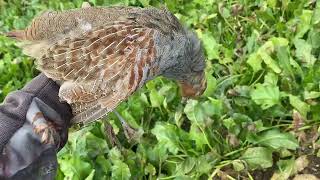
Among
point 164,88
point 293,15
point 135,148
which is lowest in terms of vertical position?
point 135,148

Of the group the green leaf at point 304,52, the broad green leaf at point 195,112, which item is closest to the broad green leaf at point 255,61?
the green leaf at point 304,52

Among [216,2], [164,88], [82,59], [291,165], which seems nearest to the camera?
[82,59]

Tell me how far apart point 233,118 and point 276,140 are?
11.7 inches

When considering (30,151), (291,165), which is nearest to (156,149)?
(291,165)

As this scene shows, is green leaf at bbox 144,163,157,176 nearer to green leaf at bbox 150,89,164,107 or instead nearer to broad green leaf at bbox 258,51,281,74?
green leaf at bbox 150,89,164,107

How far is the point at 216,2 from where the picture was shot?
4.43 metres

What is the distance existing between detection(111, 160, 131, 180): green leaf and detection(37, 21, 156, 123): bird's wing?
463 millimetres

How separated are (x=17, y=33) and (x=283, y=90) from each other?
166 centimetres

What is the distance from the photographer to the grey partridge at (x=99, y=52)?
2918mm

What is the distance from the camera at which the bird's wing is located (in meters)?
2.91

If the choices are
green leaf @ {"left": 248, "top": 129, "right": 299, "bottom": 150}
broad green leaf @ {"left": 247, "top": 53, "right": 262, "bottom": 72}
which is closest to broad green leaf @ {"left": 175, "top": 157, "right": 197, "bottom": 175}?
green leaf @ {"left": 248, "top": 129, "right": 299, "bottom": 150}

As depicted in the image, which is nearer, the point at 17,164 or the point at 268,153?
the point at 17,164

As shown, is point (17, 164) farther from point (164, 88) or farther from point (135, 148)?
point (164, 88)

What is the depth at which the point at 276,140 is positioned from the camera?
3.30 meters
